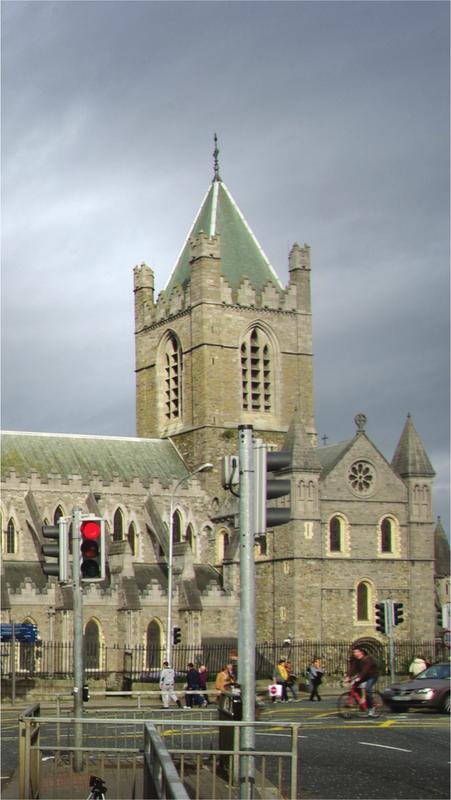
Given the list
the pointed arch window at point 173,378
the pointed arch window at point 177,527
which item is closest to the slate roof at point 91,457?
the pointed arch window at point 177,527

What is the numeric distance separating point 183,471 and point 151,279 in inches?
529

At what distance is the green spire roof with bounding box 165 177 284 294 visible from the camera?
73.6 meters

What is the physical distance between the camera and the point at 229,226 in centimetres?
7494

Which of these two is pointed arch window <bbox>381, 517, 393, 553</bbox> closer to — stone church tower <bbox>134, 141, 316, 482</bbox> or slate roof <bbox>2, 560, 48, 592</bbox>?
stone church tower <bbox>134, 141, 316, 482</bbox>

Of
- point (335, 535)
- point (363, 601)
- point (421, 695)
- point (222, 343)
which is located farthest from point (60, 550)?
point (222, 343)

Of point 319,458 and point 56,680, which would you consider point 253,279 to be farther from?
point 56,680

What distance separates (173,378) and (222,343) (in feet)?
14.0

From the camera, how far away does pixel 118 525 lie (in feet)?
215

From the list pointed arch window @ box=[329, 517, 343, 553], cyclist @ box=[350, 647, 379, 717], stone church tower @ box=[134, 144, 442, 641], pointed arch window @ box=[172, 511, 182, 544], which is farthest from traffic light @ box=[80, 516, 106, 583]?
pointed arch window @ box=[172, 511, 182, 544]

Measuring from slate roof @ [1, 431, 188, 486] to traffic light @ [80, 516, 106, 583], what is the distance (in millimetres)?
43986

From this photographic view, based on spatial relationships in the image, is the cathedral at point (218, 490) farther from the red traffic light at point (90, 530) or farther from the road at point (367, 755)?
the red traffic light at point (90, 530)

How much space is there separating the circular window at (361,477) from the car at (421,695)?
116 feet

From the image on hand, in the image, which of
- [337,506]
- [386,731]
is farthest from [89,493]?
[386,731]

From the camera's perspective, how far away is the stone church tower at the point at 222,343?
70.1 m
